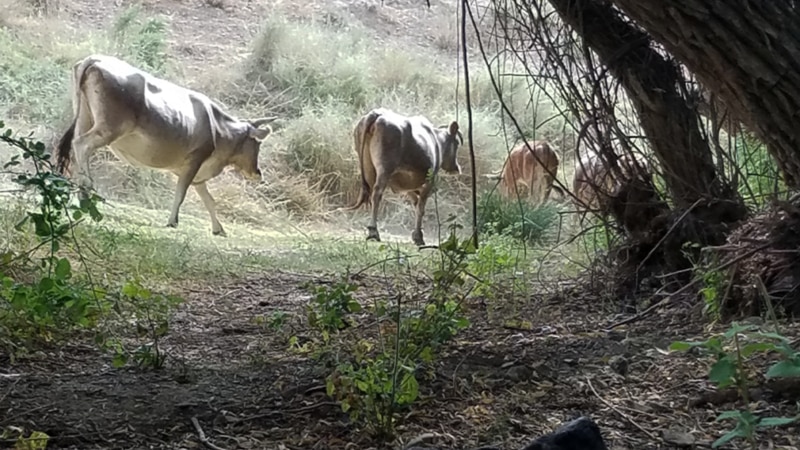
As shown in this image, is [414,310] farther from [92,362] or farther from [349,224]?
[349,224]

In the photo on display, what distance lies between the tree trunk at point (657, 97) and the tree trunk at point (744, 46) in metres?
0.88

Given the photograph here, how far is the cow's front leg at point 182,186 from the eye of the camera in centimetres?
698

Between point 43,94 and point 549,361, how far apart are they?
8588 millimetres

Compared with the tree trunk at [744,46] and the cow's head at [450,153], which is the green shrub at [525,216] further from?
the tree trunk at [744,46]

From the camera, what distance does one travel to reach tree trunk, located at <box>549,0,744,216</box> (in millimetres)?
3127

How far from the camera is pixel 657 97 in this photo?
126 inches

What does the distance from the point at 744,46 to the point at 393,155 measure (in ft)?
20.5

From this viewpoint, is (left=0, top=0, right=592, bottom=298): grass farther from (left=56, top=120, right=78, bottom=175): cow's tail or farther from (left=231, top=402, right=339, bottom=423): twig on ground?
(left=231, top=402, right=339, bottom=423): twig on ground

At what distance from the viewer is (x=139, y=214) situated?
22.4ft

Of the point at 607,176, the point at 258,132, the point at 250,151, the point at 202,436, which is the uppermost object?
the point at 607,176

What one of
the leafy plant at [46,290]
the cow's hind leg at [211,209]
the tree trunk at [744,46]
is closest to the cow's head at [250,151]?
the cow's hind leg at [211,209]

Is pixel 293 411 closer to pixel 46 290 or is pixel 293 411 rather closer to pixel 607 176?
pixel 46 290

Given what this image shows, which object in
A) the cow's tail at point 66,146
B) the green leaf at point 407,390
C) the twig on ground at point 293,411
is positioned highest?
the green leaf at point 407,390

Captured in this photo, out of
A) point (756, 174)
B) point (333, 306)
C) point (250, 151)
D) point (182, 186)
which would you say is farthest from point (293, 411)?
point (250, 151)
